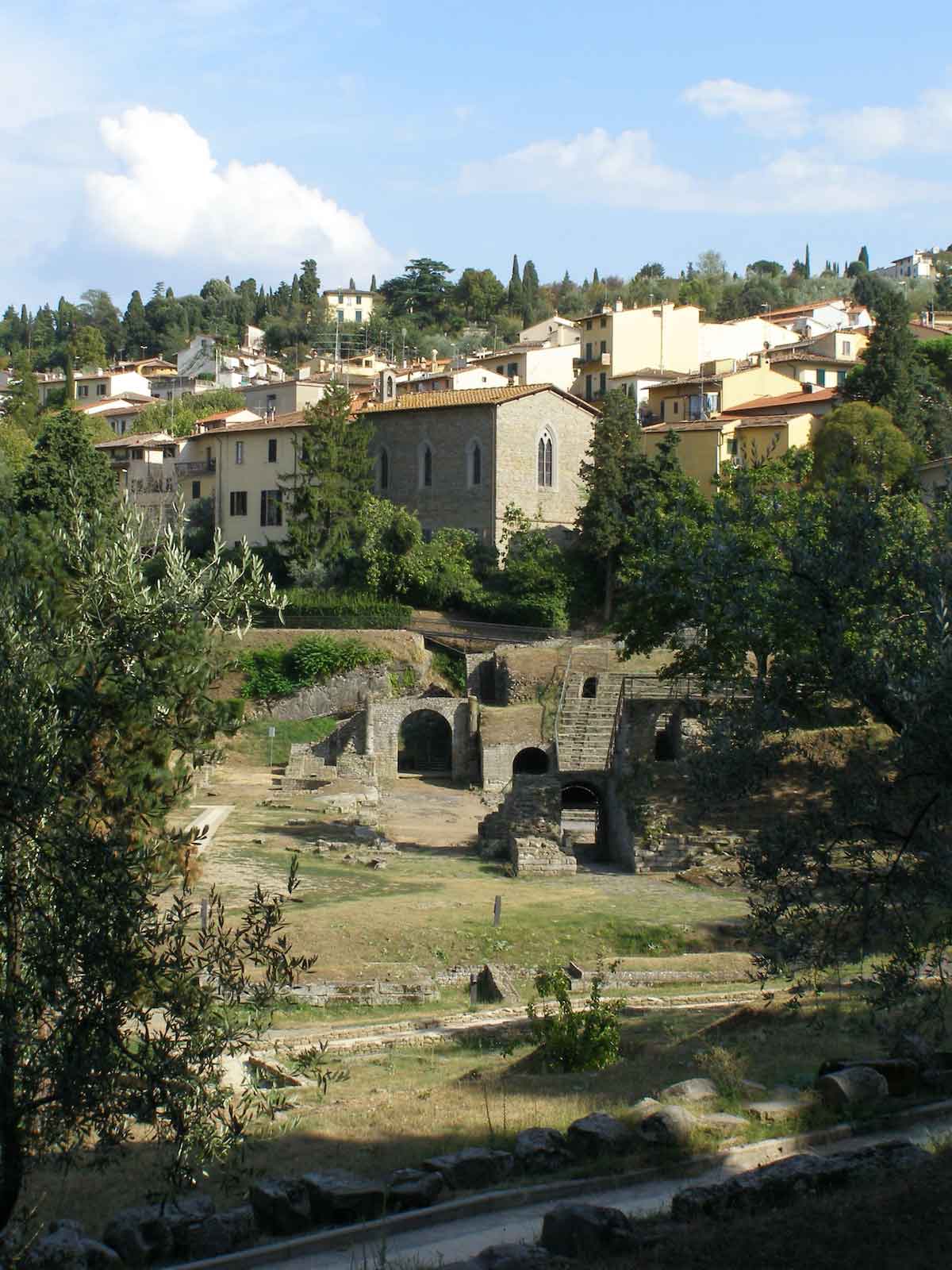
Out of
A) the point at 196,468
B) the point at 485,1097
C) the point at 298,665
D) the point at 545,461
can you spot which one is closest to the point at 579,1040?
the point at 485,1097

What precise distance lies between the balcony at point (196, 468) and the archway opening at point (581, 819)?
32.0 meters

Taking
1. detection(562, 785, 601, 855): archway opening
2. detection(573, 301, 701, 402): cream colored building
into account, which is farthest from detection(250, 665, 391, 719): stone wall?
detection(573, 301, 701, 402): cream colored building

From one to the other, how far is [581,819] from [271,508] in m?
27.9

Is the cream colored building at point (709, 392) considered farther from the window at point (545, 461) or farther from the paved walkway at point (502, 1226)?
the paved walkway at point (502, 1226)

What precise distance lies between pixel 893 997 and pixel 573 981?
12622 mm

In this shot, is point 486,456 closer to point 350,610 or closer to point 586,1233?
point 350,610

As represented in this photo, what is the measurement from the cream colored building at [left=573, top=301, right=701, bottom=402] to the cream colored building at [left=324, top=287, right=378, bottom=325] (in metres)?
88.9

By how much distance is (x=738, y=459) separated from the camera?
61.3 m

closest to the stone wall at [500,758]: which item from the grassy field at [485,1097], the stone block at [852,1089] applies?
the grassy field at [485,1097]

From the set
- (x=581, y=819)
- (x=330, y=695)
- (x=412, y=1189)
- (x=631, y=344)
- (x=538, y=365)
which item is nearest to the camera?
(x=412, y=1189)

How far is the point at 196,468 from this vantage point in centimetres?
7162

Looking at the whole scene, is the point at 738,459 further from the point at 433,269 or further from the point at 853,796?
the point at 433,269

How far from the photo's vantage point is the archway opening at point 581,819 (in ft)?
128

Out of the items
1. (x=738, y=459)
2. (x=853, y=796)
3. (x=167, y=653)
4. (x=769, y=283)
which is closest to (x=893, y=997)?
(x=853, y=796)
